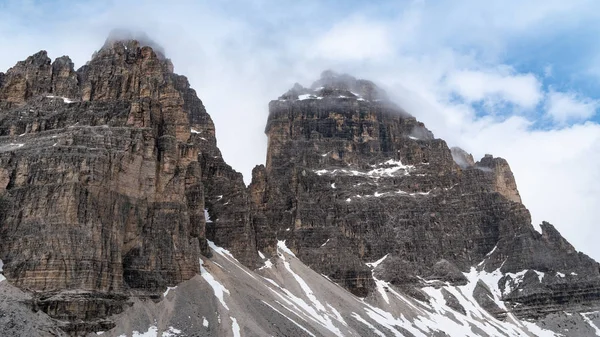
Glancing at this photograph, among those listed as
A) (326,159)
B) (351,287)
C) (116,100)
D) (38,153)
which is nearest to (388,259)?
(351,287)

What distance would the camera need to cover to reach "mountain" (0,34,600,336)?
76562 mm

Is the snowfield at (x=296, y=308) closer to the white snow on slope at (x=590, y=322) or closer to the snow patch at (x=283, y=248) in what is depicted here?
the white snow on slope at (x=590, y=322)

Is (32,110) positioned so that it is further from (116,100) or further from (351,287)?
(351,287)

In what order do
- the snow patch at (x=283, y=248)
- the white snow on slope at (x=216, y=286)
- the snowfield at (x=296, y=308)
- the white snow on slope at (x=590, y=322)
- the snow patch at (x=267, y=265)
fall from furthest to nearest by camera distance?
the white snow on slope at (x=590, y=322), the snow patch at (x=283, y=248), the snow patch at (x=267, y=265), the white snow on slope at (x=216, y=286), the snowfield at (x=296, y=308)

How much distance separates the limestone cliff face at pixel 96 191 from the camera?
7462 cm

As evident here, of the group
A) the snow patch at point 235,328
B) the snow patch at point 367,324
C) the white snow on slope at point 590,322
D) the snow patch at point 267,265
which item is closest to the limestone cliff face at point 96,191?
the snow patch at point 235,328

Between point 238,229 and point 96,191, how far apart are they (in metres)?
37.6

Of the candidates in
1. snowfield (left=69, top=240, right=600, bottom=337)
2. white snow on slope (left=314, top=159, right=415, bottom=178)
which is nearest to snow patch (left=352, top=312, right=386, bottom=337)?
snowfield (left=69, top=240, right=600, bottom=337)

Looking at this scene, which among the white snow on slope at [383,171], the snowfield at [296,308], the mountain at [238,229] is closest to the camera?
the mountain at [238,229]

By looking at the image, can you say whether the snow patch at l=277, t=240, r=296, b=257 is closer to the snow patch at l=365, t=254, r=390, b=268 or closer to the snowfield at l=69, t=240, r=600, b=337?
the snowfield at l=69, t=240, r=600, b=337

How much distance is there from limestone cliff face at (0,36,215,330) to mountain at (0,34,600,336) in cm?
23

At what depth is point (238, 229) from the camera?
113500 mm

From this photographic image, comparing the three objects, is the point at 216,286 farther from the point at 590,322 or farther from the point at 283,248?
the point at 590,322

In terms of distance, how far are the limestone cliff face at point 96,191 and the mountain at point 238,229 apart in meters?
0.23
